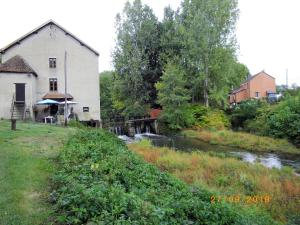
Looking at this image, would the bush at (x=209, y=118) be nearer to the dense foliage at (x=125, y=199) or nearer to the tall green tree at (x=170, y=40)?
the tall green tree at (x=170, y=40)

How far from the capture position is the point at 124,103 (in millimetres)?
48875

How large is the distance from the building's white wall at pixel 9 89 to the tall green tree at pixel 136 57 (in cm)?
1573

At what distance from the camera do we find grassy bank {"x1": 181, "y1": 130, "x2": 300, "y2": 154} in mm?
29562

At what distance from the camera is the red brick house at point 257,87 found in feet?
207

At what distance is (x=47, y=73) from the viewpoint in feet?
117

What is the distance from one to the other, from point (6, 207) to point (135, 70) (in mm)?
39716

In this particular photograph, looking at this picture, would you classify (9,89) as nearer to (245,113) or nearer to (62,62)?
(62,62)

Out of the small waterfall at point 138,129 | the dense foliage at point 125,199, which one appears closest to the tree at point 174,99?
the small waterfall at point 138,129

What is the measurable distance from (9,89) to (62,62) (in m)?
6.02

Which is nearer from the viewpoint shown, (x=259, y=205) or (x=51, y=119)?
(x=259, y=205)

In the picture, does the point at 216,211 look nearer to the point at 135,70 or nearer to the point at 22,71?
the point at 22,71

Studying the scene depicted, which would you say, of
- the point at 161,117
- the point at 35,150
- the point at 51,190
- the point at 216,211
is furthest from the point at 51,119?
the point at 216,211
